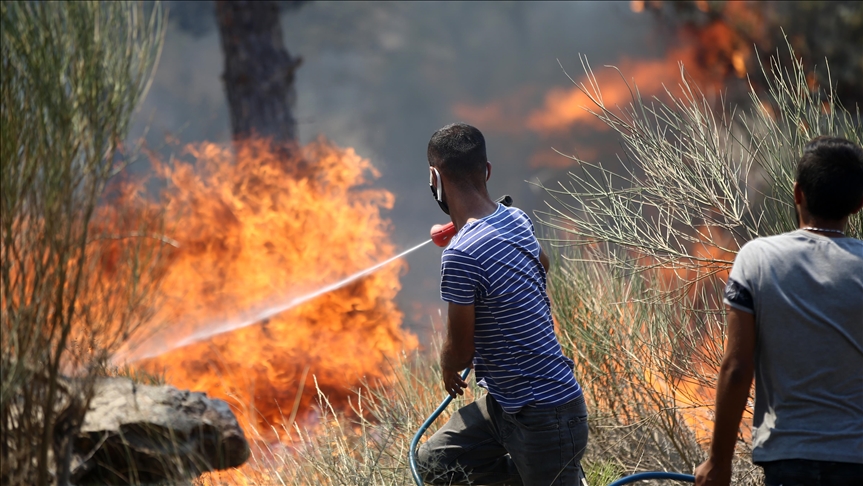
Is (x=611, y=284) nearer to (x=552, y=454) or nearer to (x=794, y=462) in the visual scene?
(x=552, y=454)

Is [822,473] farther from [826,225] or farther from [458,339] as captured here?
[458,339]

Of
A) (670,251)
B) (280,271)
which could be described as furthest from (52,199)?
(280,271)

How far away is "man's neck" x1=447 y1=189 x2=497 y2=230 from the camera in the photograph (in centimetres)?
219

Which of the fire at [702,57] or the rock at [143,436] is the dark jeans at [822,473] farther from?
the fire at [702,57]

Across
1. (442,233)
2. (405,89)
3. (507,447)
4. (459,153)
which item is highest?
(405,89)

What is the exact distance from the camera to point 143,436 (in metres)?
1.89

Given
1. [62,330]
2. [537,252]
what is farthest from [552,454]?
[62,330]

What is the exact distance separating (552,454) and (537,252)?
2.05ft

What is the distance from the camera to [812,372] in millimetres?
1545

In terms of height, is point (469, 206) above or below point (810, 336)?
above

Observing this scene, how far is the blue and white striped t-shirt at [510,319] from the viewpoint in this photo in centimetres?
207

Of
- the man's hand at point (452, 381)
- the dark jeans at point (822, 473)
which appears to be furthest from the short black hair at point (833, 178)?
the man's hand at point (452, 381)

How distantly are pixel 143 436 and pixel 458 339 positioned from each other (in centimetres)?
91

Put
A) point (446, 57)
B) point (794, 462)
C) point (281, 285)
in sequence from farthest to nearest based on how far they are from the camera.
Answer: point (446, 57) < point (281, 285) < point (794, 462)
